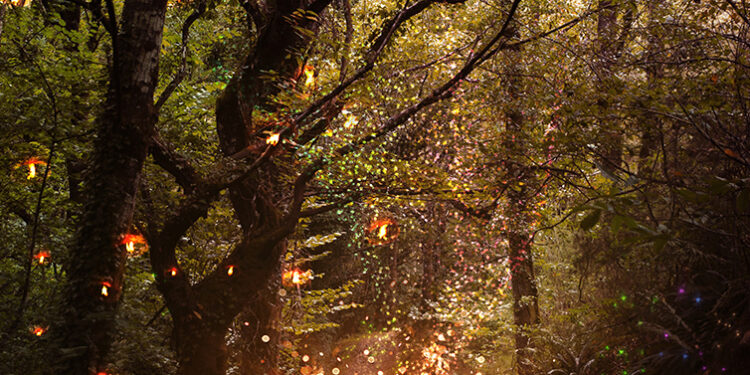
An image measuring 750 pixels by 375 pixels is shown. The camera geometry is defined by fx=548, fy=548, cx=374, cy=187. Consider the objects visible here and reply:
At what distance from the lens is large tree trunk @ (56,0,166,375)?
460cm

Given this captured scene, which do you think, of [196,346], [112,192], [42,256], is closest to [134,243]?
[42,256]

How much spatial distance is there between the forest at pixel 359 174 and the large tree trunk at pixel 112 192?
0.02m

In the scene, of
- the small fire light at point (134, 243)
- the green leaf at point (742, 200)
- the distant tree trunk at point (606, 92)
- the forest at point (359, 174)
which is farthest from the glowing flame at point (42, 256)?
the green leaf at point (742, 200)

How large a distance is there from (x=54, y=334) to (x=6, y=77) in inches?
228

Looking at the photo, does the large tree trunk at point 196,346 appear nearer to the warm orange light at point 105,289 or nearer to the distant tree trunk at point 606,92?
the warm orange light at point 105,289

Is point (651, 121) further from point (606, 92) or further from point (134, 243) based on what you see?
point (134, 243)

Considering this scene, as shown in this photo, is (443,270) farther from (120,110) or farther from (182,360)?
(120,110)

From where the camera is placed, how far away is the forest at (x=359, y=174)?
4301 millimetres

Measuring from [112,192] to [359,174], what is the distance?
447cm

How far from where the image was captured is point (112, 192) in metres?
5.02

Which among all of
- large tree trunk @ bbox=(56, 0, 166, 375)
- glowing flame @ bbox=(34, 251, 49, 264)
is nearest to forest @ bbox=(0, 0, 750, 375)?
large tree trunk @ bbox=(56, 0, 166, 375)

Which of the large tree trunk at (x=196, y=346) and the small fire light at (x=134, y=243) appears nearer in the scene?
the small fire light at (x=134, y=243)

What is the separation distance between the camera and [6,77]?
857 centimetres

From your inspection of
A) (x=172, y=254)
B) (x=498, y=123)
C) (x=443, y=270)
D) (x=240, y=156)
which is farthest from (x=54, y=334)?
(x=443, y=270)
